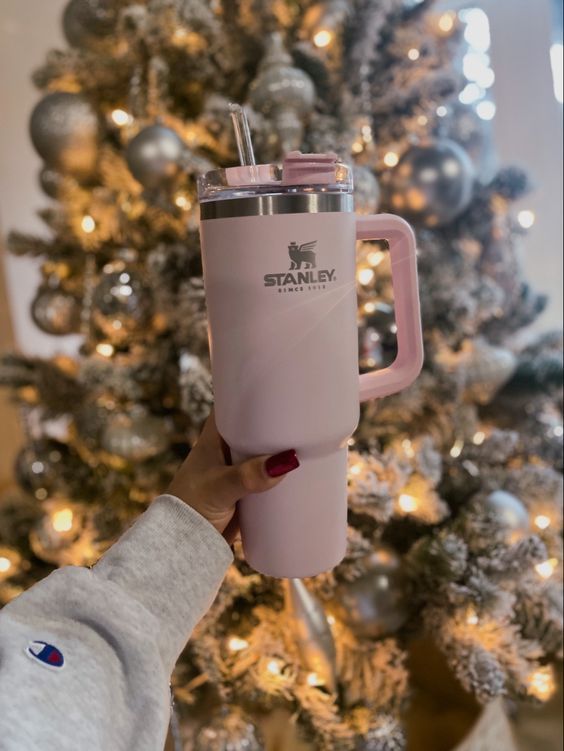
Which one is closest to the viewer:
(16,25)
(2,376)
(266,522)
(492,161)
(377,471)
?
(266,522)

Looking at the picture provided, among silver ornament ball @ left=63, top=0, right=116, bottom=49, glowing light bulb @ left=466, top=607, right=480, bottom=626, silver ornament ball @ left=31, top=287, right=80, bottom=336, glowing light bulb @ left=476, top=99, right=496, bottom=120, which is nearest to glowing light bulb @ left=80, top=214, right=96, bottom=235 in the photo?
silver ornament ball @ left=31, top=287, right=80, bottom=336

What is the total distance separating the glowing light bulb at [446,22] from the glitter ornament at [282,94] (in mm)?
357

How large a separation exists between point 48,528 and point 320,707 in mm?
518

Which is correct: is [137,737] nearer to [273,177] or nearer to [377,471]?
[273,177]

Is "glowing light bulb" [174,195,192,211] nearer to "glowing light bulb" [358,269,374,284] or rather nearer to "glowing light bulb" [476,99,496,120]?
"glowing light bulb" [358,269,374,284]

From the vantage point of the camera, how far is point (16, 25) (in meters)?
1.65

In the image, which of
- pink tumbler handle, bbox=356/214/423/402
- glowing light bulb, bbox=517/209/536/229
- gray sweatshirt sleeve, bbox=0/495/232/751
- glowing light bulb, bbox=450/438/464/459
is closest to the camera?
gray sweatshirt sleeve, bbox=0/495/232/751

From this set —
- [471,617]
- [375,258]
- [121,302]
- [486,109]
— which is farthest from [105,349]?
[486,109]

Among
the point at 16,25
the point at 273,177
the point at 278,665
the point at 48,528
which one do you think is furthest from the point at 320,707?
the point at 16,25

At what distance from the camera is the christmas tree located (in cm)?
83

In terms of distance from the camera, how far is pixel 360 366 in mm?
856

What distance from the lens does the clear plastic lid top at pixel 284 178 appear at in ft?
1.24

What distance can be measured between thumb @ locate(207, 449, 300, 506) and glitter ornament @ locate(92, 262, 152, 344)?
526 mm

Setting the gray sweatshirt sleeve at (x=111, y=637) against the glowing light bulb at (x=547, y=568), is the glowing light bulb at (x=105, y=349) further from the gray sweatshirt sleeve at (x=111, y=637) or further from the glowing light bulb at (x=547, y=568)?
the glowing light bulb at (x=547, y=568)
